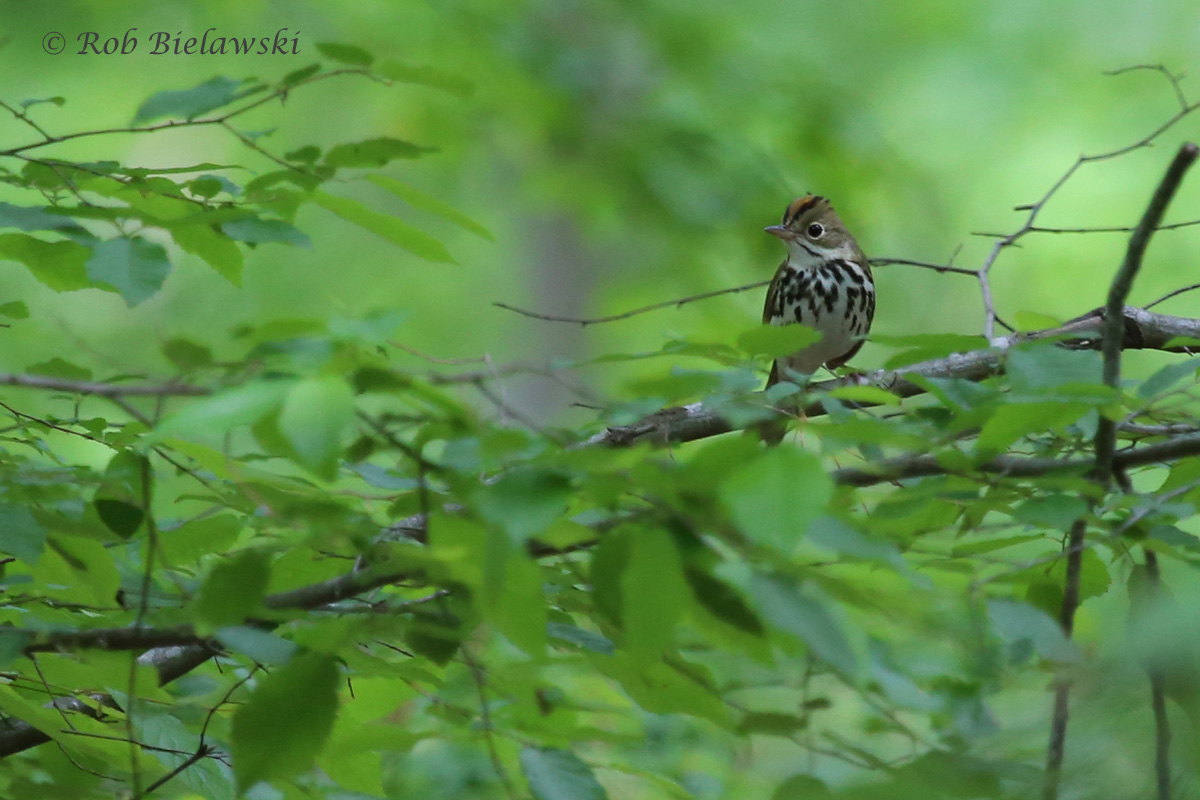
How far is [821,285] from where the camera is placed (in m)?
4.84

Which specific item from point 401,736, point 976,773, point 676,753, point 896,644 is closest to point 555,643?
point 401,736

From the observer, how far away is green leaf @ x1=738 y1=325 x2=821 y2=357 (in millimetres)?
1439

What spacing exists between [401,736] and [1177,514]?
42.3 inches

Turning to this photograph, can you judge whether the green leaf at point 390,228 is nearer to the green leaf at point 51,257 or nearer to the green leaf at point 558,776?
the green leaf at point 51,257

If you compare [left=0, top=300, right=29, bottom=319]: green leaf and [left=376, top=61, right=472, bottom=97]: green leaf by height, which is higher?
[left=376, top=61, right=472, bottom=97]: green leaf

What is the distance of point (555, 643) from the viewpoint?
1.67m

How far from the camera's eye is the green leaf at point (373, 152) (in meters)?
1.89

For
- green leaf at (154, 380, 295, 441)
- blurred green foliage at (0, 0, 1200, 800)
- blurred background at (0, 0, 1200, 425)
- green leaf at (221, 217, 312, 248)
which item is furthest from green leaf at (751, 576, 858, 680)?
blurred background at (0, 0, 1200, 425)

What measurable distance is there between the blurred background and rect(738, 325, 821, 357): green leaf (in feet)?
13.7

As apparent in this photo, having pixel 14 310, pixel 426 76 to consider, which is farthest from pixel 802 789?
pixel 14 310

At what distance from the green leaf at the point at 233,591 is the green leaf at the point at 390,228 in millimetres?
608

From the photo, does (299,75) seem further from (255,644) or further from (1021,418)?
(1021,418)

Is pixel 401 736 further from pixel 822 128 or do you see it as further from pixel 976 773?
pixel 822 128

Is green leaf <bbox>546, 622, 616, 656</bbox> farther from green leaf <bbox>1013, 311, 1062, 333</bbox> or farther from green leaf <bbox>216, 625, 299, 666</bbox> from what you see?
green leaf <bbox>1013, 311, 1062, 333</bbox>
